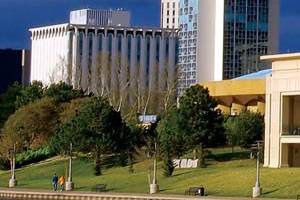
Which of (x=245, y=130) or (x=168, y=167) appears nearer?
(x=168, y=167)

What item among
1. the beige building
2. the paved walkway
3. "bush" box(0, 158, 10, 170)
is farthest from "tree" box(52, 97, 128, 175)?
"bush" box(0, 158, 10, 170)

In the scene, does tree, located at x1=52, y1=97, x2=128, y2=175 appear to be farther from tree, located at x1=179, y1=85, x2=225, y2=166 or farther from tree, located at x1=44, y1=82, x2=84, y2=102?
tree, located at x1=44, y1=82, x2=84, y2=102

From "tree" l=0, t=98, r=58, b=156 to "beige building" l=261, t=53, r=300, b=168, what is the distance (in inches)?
1719

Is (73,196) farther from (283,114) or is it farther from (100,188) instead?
(283,114)

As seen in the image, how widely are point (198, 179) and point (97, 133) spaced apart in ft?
68.8

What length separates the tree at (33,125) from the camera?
428 feet

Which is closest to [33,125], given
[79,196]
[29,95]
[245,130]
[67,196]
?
[29,95]

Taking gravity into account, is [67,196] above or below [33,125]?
below

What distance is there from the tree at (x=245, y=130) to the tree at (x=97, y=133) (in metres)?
10.8

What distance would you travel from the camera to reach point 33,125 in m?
131

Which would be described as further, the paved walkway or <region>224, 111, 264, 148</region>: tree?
<region>224, 111, 264, 148</region>: tree

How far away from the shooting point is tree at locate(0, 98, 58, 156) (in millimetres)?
130500

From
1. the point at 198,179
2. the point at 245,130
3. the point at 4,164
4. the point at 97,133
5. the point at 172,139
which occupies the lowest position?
the point at 4,164

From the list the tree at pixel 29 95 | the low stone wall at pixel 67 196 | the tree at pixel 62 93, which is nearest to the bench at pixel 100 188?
the low stone wall at pixel 67 196
